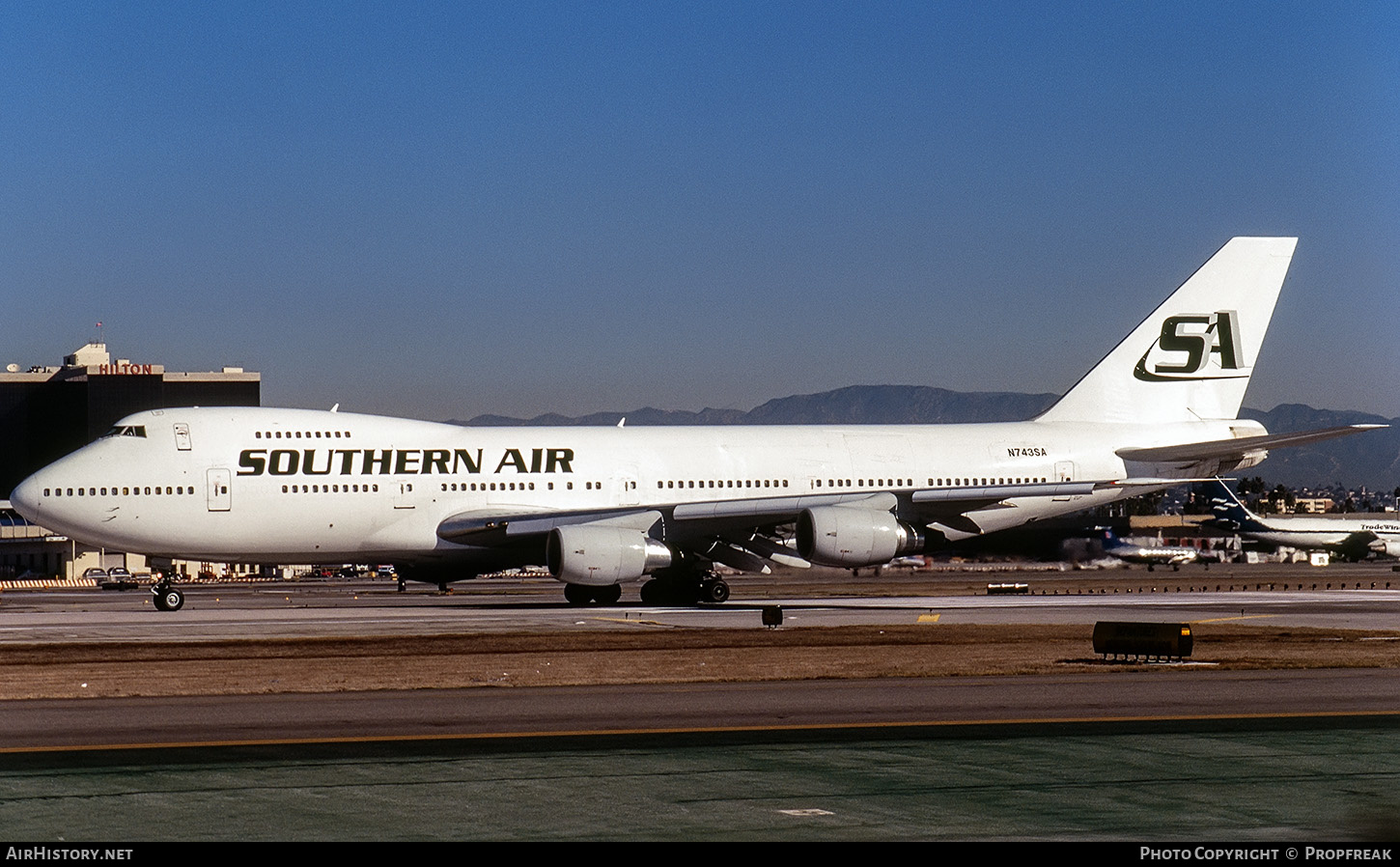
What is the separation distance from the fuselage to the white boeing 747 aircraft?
2.2 inches

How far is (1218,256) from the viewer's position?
4947 centimetres

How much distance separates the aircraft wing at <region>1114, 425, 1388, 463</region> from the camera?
45469 millimetres

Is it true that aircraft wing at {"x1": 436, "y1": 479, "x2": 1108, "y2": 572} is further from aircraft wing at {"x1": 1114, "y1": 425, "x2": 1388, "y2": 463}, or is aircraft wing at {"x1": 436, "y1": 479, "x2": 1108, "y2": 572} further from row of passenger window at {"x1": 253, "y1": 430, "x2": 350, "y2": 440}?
aircraft wing at {"x1": 1114, "y1": 425, "x2": 1388, "y2": 463}

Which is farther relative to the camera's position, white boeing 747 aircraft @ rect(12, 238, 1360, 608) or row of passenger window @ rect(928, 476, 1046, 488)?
row of passenger window @ rect(928, 476, 1046, 488)

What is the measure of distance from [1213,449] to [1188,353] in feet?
15.0

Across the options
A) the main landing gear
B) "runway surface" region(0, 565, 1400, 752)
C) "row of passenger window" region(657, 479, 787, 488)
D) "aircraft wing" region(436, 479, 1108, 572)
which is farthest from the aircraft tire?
the main landing gear

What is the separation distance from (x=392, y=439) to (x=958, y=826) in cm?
3370

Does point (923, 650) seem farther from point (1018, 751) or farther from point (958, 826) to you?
point (958, 826)

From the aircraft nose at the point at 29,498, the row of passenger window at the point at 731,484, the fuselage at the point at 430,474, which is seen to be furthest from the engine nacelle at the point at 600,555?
the aircraft nose at the point at 29,498

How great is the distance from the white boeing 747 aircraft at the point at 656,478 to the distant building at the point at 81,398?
12980 cm

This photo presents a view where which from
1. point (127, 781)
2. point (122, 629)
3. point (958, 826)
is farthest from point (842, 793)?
point (122, 629)

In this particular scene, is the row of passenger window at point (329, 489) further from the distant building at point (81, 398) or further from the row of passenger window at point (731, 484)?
the distant building at point (81, 398)

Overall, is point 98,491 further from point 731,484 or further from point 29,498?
point 731,484

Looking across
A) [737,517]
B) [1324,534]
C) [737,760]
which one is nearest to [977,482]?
[737,517]
